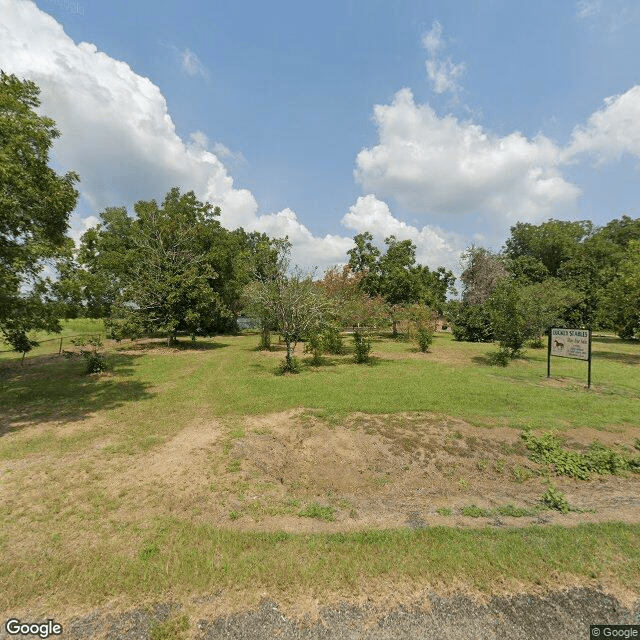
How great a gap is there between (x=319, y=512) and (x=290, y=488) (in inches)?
41.1

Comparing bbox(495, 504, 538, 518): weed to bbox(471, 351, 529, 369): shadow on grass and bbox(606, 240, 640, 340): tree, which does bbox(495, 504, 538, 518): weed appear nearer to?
bbox(471, 351, 529, 369): shadow on grass

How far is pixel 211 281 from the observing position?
32031 mm

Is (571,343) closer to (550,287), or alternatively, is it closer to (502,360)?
(502,360)

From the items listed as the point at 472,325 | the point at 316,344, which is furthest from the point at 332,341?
the point at 472,325

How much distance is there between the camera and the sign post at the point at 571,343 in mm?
12969

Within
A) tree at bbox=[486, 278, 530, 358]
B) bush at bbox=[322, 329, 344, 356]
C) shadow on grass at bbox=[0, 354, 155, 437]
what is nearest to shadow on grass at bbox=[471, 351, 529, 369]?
tree at bbox=[486, 278, 530, 358]

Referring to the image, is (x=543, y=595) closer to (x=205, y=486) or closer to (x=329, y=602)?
(x=329, y=602)

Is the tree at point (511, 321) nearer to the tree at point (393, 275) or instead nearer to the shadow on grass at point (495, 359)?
the shadow on grass at point (495, 359)

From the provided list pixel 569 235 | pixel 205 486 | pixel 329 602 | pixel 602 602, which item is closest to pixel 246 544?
pixel 329 602

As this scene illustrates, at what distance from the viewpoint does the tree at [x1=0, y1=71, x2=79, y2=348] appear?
848 centimetres

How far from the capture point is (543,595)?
3.74 meters

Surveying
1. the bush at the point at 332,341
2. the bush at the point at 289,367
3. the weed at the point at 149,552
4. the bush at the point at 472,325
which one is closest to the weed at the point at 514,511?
the weed at the point at 149,552

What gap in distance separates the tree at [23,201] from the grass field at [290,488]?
3253mm

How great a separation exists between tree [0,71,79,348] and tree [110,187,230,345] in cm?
1225
